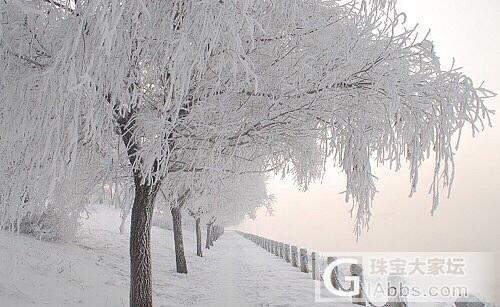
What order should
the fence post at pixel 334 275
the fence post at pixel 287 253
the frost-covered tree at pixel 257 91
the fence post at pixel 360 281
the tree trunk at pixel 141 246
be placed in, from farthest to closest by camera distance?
the fence post at pixel 287 253, the fence post at pixel 334 275, the fence post at pixel 360 281, the tree trunk at pixel 141 246, the frost-covered tree at pixel 257 91

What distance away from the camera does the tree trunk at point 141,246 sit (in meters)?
5.66

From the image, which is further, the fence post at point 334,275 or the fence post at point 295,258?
the fence post at point 295,258

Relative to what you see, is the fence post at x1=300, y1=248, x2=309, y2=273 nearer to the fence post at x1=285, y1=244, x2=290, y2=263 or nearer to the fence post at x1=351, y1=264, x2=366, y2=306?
the fence post at x1=285, y1=244, x2=290, y2=263

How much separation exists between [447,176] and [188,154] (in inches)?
134

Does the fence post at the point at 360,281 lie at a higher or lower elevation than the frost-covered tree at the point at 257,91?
lower

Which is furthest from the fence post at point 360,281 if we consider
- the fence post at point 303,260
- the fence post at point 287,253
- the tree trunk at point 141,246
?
the fence post at point 287,253

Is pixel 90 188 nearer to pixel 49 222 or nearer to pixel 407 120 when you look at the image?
pixel 407 120

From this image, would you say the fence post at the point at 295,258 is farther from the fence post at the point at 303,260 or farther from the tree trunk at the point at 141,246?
the tree trunk at the point at 141,246

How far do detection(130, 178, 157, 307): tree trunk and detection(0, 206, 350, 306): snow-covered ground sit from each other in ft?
4.21

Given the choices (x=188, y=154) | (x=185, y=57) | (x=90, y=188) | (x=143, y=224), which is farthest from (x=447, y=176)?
(x=90, y=188)

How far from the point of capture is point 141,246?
228 inches

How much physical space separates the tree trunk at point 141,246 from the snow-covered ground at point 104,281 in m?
1.28

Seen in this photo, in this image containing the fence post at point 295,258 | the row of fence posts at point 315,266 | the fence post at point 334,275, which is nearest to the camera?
the row of fence posts at point 315,266

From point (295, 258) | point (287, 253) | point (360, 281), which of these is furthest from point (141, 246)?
point (287, 253)
